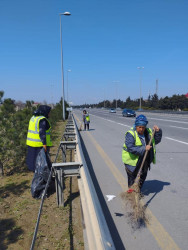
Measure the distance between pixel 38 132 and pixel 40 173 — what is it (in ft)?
2.67

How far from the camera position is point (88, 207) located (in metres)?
2.42

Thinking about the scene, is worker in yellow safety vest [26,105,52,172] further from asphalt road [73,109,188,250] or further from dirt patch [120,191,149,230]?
dirt patch [120,191,149,230]

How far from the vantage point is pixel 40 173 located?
163 inches

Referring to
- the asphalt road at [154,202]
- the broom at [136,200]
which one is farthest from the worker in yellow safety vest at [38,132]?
the broom at [136,200]

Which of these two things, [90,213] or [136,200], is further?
[136,200]

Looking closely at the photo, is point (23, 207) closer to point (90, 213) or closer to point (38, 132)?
point (38, 132)

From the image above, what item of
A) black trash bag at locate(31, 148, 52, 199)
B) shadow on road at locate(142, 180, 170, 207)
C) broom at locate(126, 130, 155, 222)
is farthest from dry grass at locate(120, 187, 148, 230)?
black trash bag at locate(31, 148, 52, 199)

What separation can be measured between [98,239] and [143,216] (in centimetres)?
184

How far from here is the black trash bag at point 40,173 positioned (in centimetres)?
414

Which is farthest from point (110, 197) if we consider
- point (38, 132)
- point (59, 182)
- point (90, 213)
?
point (90, 213)

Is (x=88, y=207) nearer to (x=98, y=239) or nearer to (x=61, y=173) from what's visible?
(x=98, y=239)

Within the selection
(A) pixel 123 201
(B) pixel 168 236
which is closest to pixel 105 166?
(A) pixel 123 201

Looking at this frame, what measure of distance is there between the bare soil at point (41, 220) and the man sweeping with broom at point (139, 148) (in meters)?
1.13

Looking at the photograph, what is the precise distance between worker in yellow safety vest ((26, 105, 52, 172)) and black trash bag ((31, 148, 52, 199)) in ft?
0.64
